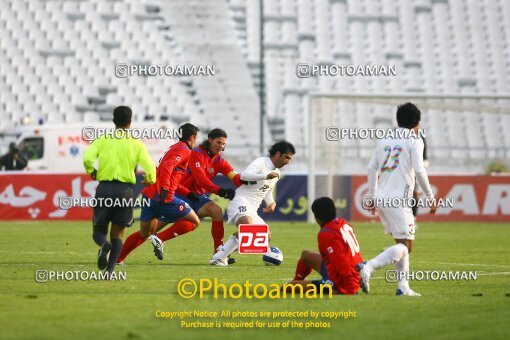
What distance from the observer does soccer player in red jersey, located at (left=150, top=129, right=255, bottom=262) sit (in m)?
14.7

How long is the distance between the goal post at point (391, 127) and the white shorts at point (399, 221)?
605 inches

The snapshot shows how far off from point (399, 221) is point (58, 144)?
27130mm

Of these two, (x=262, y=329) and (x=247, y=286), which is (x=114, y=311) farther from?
(x=247, y=286)

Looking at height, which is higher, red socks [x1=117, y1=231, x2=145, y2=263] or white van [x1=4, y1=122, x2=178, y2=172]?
white van [x1=4, y1=122, x2=178, y2=172]

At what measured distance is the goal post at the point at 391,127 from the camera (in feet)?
93.9

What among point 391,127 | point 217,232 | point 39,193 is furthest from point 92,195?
point 217,232

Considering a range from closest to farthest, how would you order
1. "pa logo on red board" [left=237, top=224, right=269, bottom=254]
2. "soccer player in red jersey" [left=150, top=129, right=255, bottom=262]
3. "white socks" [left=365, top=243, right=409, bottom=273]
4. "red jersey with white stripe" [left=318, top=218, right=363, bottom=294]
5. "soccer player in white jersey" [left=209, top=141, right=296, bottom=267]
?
"red jersey with white stripe" [left=318, top=218, right=363, bottom=294] < "white socks" [left=365, top=243, right=409, bottom=273] < "pa logo on red board" [left=237, top=224, right=269, bottom=254] < "soccer player in white jersey" [left=209, top=141, right=296, bottom=267] < "soccer player in red jersey" [left=150, top=129, right=255, bottom=262]

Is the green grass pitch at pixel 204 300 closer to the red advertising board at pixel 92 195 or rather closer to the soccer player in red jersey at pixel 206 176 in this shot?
the soccer player in red jersey at pixel 206 176

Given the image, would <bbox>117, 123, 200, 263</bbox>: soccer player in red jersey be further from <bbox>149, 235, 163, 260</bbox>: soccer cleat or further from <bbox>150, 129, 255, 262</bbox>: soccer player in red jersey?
<bbox>150, 129, 255, 262</bbox>: soccer player in red jersey

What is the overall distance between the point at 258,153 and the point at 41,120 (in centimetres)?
744

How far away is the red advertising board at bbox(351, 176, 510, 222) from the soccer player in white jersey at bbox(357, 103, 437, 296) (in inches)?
724

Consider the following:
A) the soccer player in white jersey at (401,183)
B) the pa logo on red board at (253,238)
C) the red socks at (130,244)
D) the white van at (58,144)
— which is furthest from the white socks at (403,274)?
the white van at (58,144)

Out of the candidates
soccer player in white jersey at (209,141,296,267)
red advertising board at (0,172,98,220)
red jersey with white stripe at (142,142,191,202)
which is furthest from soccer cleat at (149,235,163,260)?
red advertising board at (0,172,98,220)

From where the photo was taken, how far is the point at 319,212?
406 inches
